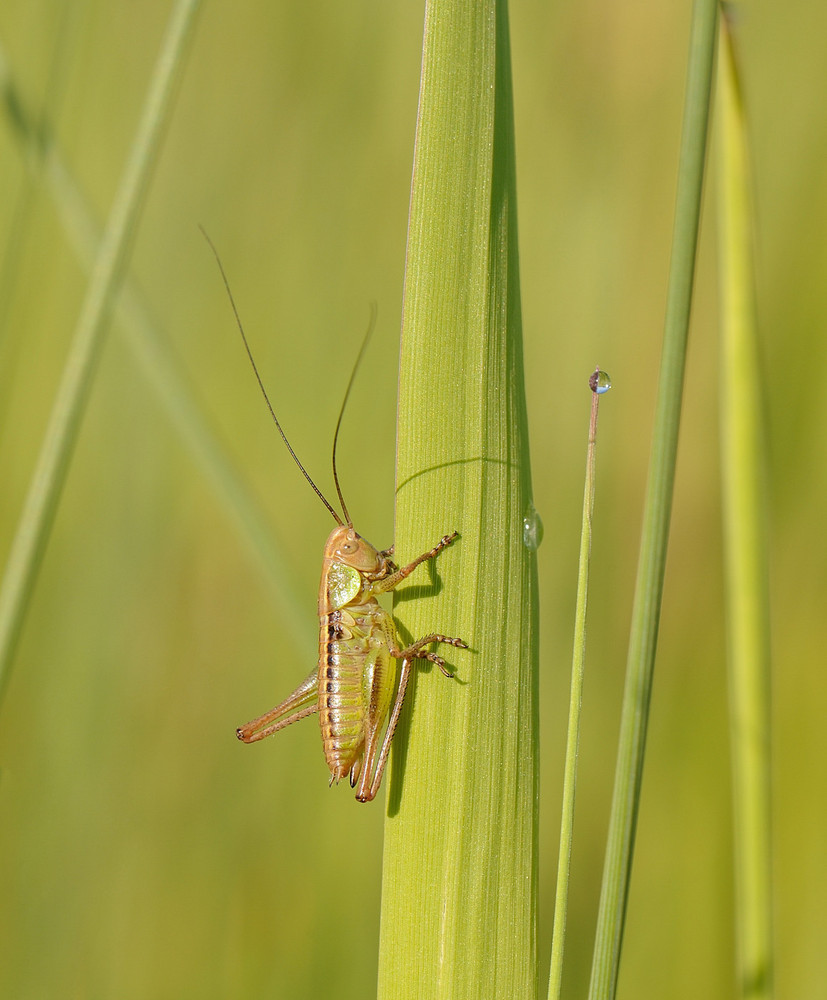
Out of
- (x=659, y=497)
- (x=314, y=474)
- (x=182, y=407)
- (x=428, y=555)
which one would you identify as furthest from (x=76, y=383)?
(x=314, y=474)

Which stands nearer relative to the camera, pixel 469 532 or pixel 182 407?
pixel 469 532

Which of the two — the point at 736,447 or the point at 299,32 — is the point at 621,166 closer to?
the point at 299,32

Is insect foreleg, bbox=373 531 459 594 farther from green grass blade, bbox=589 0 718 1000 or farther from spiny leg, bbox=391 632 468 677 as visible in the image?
green grass blade, bbox=589 0 718 1000

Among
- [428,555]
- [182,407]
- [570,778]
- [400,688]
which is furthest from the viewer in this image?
[182,407]

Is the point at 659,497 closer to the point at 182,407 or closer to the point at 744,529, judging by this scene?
the point at 744,529

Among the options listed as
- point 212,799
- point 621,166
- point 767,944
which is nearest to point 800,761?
point 767,944

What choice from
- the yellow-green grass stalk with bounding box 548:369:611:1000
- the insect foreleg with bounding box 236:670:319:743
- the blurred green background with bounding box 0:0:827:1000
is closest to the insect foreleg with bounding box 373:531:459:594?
the yellow-green grass stalk with bounding box 548:369:611:1000
